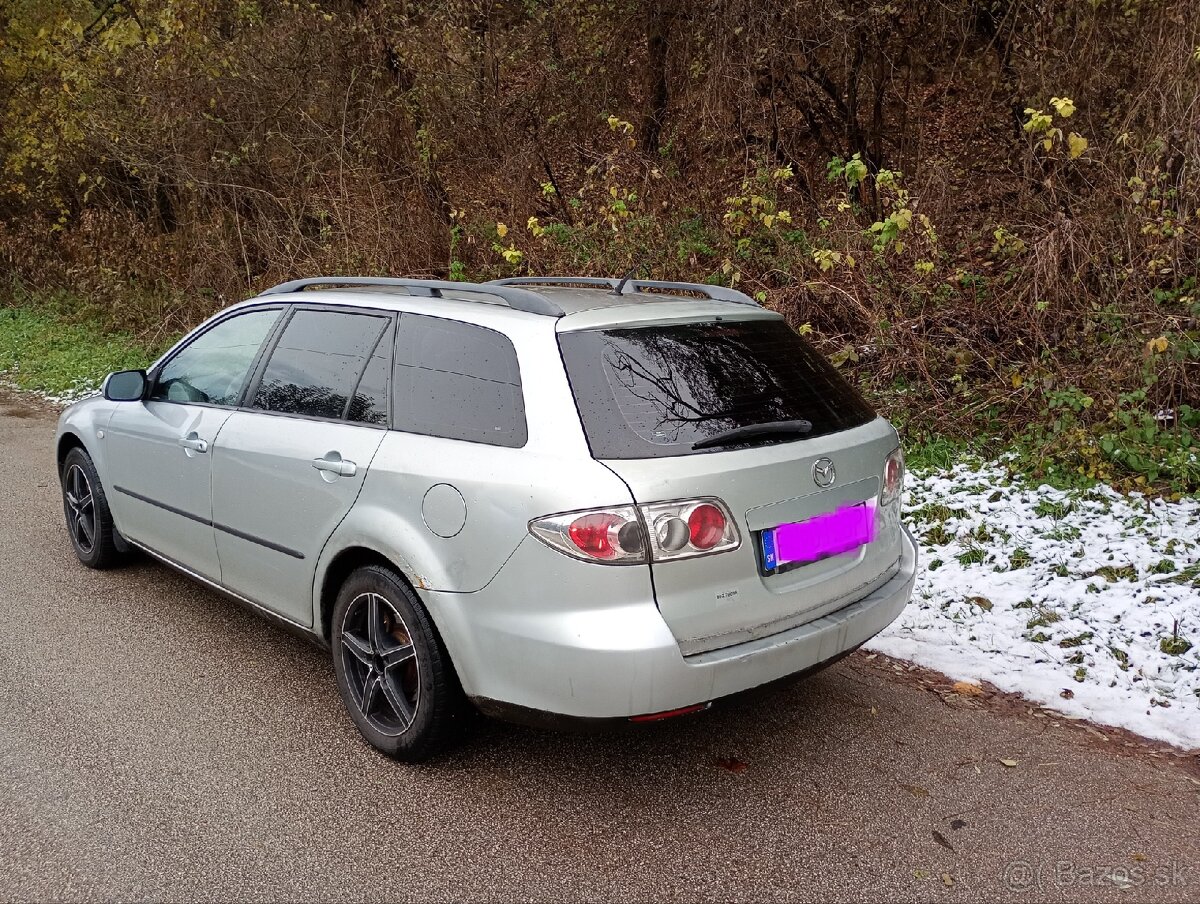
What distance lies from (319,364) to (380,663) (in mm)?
1244

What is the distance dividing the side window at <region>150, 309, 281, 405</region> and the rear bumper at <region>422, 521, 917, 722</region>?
1764 millimetres

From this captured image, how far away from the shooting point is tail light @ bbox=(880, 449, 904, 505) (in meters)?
3.44

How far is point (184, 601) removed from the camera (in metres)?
4.78

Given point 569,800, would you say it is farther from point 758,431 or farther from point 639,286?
point 639,286

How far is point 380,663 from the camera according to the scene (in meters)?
3.31

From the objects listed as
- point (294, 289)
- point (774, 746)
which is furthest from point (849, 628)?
point (294, 289)

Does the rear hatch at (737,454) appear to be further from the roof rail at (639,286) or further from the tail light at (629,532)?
the roof rail at (639,286)

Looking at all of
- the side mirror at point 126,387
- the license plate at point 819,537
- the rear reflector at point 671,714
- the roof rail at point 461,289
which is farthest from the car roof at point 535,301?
the rear reflector at point 671,714

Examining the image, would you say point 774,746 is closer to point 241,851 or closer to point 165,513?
point 241,851

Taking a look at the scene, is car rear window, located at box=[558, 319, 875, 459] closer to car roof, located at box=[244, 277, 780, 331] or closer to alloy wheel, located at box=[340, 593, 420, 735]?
car roof, located at box=[244, 277, 780, 331]

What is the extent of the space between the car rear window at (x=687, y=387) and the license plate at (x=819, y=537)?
29 centimetres

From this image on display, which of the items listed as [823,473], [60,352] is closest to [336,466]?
[823,473]

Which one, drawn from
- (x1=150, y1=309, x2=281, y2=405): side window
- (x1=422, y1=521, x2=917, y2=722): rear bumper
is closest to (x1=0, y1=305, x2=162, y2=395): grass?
(x1=150, y1=309, x2=281, y2=405): side window

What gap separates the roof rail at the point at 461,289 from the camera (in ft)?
10.7
